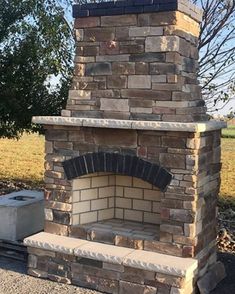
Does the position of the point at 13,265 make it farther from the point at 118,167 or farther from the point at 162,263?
the point at 162,263

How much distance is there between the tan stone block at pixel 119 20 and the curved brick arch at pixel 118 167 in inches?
62.0

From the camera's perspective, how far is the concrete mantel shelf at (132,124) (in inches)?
192

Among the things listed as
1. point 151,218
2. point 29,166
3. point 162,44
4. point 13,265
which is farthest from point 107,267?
point 29,166

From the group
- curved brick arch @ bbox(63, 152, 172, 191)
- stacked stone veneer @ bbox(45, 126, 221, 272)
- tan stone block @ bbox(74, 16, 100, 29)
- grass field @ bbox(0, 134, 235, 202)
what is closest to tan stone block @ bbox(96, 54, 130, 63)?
tan stone block @ bbox(74, 16, 100, 29)

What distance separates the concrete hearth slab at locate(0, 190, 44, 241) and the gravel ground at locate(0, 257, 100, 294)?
2.84 feet

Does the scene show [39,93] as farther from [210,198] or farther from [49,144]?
[210,198]

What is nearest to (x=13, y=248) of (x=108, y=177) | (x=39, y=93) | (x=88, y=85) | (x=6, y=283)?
(x=6, y=283)

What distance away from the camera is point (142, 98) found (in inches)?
208

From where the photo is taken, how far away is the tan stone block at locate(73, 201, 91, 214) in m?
5.77

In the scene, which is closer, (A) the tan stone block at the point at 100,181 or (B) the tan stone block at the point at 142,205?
(A) the tan stone block at the point at 100,181

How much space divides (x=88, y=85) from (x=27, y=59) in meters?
3.62

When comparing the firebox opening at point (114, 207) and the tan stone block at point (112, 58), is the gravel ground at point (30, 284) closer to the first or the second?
the firebox opening at point (114, 207)

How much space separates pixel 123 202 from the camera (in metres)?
6.46

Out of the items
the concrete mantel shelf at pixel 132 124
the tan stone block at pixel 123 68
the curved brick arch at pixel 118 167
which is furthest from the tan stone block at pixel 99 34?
the curved brick arch at pixel 118 167
